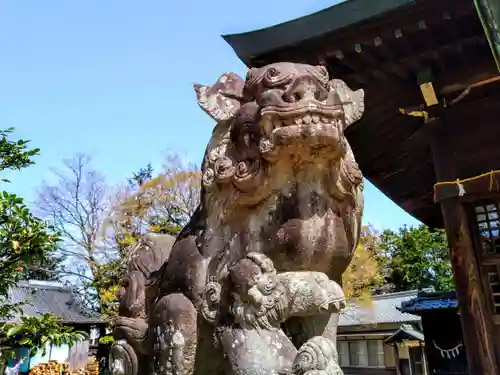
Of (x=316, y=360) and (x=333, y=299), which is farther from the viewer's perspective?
(x=333, y=299)

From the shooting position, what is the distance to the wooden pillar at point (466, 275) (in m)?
3.62

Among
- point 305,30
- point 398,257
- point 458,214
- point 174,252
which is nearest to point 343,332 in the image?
point 398,257

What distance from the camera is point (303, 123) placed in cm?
179

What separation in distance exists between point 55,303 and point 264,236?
1883 cm

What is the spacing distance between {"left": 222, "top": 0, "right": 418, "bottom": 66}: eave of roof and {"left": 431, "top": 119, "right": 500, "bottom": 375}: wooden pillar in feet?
4.75

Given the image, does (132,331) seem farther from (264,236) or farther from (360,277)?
(360,277)

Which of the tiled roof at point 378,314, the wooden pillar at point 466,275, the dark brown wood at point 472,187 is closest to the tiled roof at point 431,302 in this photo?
the tiled roof at point 378,314

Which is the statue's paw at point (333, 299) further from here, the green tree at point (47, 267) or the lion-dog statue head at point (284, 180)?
the green tree at point (47, 267)

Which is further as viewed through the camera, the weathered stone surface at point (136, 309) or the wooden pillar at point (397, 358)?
the wooden pillar at point (397, 358)

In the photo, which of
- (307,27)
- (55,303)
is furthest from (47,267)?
(307,27)

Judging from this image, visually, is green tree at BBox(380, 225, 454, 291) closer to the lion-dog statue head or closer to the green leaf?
the green leaf

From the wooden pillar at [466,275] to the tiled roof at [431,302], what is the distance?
6.65 meters

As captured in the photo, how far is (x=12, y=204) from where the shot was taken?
389cm

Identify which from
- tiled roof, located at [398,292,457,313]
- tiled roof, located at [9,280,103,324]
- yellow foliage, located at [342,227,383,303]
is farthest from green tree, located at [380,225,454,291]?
tiled roof, located at [9,280,103,324]
